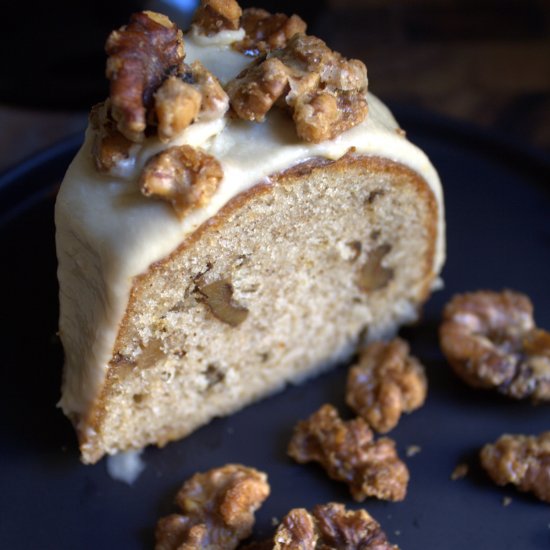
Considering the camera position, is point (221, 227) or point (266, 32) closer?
point (221, 227)

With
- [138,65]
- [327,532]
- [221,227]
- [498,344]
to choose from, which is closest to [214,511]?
[327,532]

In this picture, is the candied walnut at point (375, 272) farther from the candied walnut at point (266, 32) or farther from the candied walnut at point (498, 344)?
the candied walnut at point (266, 32)

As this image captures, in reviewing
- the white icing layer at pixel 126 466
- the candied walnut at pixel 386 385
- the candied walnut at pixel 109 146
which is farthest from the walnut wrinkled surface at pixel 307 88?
the white icing layer at pixel 126 466

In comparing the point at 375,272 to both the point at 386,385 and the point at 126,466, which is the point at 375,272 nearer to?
the point at 386,385

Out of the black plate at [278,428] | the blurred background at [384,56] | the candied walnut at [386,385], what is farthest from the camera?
the blurred background at [384,56]

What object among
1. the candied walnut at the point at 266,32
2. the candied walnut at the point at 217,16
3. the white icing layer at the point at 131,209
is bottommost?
the white icing layer at the point at 131,209
